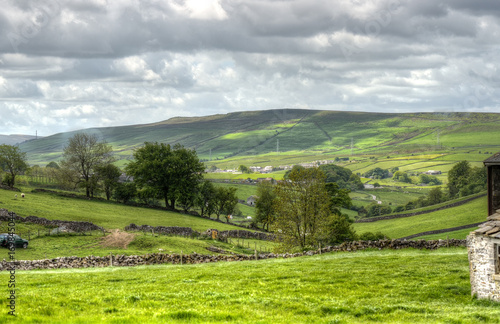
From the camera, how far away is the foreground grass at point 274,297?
49.6 feet

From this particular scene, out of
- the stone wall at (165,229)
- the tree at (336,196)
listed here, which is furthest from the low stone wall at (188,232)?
the tree at (336,196)

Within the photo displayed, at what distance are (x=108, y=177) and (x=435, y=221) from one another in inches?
2640

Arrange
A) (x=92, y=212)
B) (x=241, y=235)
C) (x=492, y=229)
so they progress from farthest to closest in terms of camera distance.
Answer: (x=241, y=235) → (x=92, y=212) → (x=492, y=229)

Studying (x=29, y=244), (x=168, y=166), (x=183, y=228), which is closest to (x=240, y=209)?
(x=168, y=166)

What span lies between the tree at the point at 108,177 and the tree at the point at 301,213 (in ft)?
179

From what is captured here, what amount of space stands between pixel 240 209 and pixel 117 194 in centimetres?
5115

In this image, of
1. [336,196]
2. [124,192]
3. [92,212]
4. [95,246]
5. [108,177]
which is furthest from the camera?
[108,177]

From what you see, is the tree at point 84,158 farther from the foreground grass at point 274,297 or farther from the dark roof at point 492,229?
the dark roof at point 492,229

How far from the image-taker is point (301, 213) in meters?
54.4

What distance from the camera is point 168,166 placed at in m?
103

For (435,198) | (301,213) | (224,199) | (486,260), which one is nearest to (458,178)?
(435,198)

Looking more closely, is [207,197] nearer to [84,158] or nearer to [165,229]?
[84,158]

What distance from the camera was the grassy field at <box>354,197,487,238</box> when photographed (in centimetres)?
7750

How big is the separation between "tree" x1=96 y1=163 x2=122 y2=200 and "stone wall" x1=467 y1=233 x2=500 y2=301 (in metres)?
89.2
